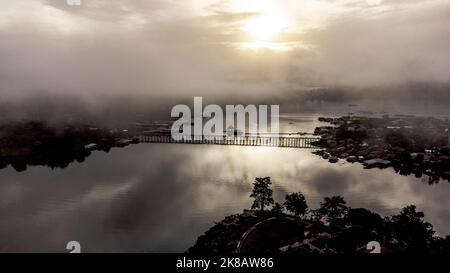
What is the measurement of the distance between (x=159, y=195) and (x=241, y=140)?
17762 mm

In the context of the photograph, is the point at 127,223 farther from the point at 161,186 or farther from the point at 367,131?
the point at 367,131

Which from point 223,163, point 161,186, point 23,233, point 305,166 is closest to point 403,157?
point 305,166

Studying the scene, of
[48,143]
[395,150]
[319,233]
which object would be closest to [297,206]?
[319,233]

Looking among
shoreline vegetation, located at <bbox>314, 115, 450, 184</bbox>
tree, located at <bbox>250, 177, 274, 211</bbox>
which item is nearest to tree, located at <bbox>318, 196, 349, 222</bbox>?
tree, located at <bbox>250, 177, 274, 211</bbox>

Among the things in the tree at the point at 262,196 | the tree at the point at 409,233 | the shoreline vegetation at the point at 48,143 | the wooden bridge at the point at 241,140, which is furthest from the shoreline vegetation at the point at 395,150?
the shoreline vegetation at the point at 48,143

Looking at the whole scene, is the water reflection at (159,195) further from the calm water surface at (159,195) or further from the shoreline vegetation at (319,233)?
the shoreline vegetation at (319,233)

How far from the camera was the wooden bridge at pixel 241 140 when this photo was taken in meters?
30.7

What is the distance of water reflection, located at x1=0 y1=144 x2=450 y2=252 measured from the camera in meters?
11.5

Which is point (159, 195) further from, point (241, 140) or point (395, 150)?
point (241, 140)

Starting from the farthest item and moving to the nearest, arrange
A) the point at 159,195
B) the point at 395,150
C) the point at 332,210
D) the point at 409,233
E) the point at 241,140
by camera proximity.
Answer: the point at 241,140 → the point at 395,150 → the point at 159,195 → the point at 332,210 → the point at 409,233

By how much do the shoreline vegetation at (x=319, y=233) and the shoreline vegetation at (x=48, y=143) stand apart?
15979 mm

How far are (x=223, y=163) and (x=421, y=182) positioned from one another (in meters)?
12.0

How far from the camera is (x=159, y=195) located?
1567 centimetres
